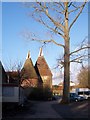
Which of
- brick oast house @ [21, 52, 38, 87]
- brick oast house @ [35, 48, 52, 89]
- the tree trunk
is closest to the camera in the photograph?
the tree trunk

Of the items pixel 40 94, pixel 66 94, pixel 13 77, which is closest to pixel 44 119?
pixel 66 94

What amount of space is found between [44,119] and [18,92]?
7411 millimetres

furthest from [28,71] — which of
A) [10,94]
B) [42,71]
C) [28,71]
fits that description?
[10,94]

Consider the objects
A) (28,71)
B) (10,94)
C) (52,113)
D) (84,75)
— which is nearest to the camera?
(52,113)

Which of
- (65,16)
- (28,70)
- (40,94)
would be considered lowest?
(40,94)

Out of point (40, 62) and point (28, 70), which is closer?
point (28, 70)

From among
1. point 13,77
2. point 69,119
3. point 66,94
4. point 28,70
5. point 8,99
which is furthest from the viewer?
point 28,70

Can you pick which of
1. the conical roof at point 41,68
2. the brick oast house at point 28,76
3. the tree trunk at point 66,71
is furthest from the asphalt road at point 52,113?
the conical roof at point 41,68

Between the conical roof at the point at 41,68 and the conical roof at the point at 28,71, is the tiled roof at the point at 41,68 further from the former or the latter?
the conical roof at the point at 28,71

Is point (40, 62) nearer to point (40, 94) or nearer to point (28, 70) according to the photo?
point (28, 70)

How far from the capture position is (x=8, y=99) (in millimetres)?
23516

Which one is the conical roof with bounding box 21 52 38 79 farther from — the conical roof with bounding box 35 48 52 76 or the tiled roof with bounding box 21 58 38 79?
the conical roof with bounding box 35 48 52 76

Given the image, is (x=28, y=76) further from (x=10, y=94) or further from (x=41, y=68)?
(x=10, y=94)

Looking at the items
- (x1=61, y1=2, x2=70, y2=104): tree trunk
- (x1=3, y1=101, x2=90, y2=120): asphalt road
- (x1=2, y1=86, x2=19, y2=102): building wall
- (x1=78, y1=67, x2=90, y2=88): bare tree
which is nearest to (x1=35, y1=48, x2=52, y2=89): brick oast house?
(x1=78, y1=67, x2=90, y2=88): bare tree
